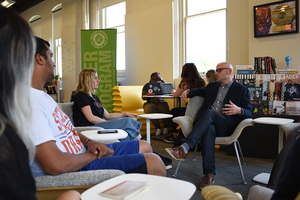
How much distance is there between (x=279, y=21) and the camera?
4195 millimetres

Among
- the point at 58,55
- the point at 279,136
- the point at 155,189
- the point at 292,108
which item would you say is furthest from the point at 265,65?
the point at 58,55

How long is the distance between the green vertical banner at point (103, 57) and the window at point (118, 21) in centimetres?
104

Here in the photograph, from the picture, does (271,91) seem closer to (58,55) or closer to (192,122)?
(192,122)

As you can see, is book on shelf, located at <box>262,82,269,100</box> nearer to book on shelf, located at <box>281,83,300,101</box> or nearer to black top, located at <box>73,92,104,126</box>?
book on shelf, located at <box>281,83,300,101</box>

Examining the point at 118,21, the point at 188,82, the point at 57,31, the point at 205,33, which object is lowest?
the point at 188,82

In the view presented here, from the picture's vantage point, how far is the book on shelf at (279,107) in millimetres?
3250

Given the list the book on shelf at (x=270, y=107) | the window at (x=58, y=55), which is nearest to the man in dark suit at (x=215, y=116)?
the book on shelf at (x=270, y=107)

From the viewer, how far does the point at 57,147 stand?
1.22 meters

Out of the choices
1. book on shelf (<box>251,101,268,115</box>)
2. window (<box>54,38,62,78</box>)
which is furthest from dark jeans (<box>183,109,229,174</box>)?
window (<box>54,38,62,78</box>)

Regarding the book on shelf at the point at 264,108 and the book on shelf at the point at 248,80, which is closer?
the book on shelf at the point at 264,108

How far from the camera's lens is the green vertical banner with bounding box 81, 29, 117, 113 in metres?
6.85

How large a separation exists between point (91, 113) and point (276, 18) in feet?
11.2

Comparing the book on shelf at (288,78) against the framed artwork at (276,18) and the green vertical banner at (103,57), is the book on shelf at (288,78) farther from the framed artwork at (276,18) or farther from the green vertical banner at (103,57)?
the green vertical banner at (103,57)

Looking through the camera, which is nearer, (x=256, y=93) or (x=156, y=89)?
(x=256, y=93)
